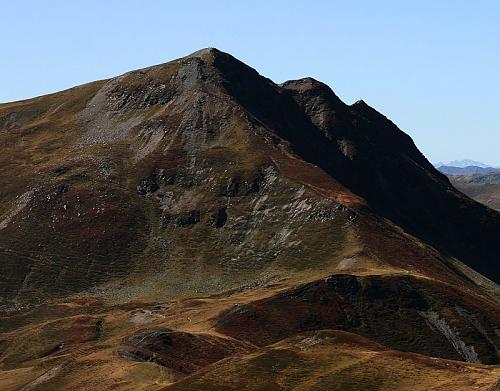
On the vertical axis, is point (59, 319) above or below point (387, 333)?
above

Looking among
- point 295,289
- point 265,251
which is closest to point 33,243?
point 265,251

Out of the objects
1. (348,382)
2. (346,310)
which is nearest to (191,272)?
(346,310)

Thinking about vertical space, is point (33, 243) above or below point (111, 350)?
above

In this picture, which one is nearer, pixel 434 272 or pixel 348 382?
pixel 348 382

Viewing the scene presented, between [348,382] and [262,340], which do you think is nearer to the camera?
[348,382]

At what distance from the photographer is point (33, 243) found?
19525cm

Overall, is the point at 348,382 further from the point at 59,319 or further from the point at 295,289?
the point at 59,319

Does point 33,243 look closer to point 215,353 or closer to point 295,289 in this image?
point 295,289

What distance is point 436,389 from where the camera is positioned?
81.3m

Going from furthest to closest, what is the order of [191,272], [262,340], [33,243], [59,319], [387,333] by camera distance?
[33,243] → [191,272] → [59,319] → [387,333] → [262,340]

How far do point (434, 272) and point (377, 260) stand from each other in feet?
48.3

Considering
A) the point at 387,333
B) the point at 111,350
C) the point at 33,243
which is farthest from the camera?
the point at 33,243

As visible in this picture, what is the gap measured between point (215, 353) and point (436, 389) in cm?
4310

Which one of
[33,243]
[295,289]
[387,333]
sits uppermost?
[33,243]
